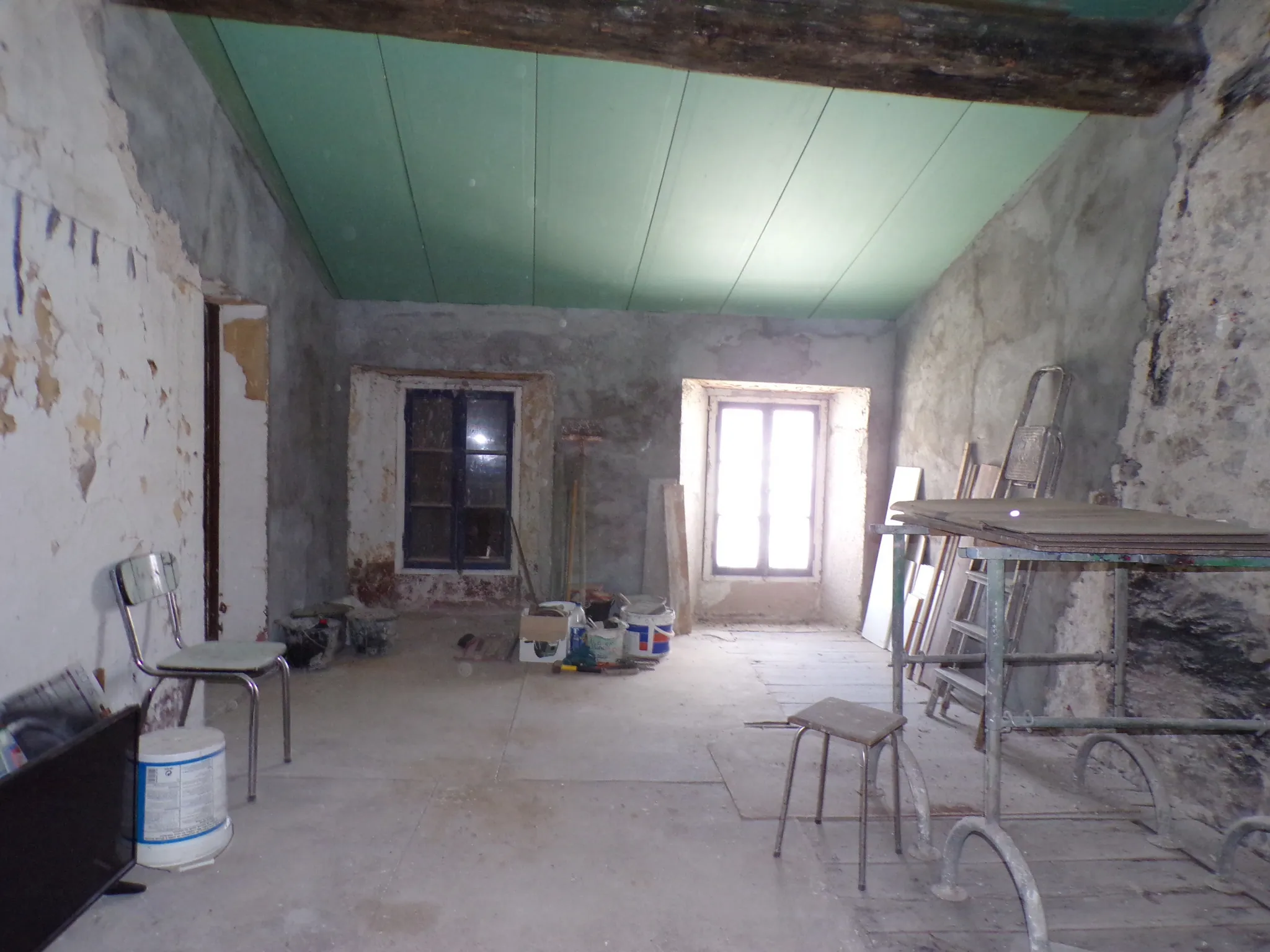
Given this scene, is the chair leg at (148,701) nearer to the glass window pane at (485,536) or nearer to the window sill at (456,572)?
the window sill at (456,572)

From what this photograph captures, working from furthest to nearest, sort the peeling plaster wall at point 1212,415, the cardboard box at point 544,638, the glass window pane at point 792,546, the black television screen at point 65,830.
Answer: the glass window pane at point 792,546 → the cardboard box at point 544,638 → the peeling plaster wall at point 1212,415 → the black television screen at point 65,830

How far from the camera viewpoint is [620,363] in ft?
16.9

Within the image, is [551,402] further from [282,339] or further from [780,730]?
[780,730]

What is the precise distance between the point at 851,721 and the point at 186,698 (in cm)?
240

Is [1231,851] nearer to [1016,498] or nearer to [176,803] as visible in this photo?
[1016,498]

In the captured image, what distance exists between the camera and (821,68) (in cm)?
288

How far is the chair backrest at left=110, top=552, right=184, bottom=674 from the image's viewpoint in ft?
8.34

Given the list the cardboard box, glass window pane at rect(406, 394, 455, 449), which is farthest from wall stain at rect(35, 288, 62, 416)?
glass window pane at rect(406, 394, 455, 449)

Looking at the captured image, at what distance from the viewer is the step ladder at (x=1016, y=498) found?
3412 millimetres

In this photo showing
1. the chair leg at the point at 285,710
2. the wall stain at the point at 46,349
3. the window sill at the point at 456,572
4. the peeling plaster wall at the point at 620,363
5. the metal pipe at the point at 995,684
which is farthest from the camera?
the window sill at the point at 456,572

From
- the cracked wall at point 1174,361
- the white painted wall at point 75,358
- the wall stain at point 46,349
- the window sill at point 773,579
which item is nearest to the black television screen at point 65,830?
the white painted wall at point 75,358

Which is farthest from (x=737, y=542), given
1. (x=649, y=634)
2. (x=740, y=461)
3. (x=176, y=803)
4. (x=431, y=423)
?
(x=176, y=803)

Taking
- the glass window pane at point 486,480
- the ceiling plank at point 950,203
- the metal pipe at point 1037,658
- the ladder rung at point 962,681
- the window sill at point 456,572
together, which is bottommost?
the ladder rung at point 962,681

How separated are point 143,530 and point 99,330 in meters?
0.73
